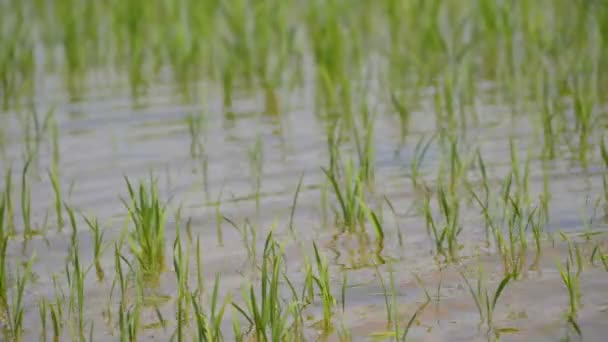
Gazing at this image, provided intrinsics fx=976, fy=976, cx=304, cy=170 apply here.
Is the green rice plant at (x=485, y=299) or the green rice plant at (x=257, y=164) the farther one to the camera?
the green rice plant at (x=257, y=164)

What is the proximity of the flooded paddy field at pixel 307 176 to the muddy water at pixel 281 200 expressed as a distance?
10 mm

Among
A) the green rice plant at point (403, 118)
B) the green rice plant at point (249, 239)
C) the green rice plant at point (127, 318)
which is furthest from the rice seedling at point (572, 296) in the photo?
the green rice plant at point (403, 118)

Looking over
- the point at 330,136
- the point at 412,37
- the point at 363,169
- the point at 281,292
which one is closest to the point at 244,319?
the point at 281,292

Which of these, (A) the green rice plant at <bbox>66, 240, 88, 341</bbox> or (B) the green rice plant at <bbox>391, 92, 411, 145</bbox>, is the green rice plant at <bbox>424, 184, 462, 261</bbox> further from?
(B) the green rice plant at <bbox>391, 92, 411, 145</bbox>

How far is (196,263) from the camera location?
278 cm

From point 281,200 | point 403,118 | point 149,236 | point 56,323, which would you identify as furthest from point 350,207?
point 403,118

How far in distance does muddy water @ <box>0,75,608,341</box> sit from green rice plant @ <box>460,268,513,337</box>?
2 cm

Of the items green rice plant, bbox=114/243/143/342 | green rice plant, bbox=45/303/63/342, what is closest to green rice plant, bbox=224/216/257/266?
green rice plant, bbox=114/243/143/342

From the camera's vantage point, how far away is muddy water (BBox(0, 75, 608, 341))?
238cm

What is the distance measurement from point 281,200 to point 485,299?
3.65 feet

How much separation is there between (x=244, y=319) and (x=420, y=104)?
89.9 inches

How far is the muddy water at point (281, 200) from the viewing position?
238 centimetres

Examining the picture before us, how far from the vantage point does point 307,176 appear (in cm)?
361

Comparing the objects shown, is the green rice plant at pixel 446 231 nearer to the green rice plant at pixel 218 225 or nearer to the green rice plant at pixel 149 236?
the green rice plant at pixel 218 225
